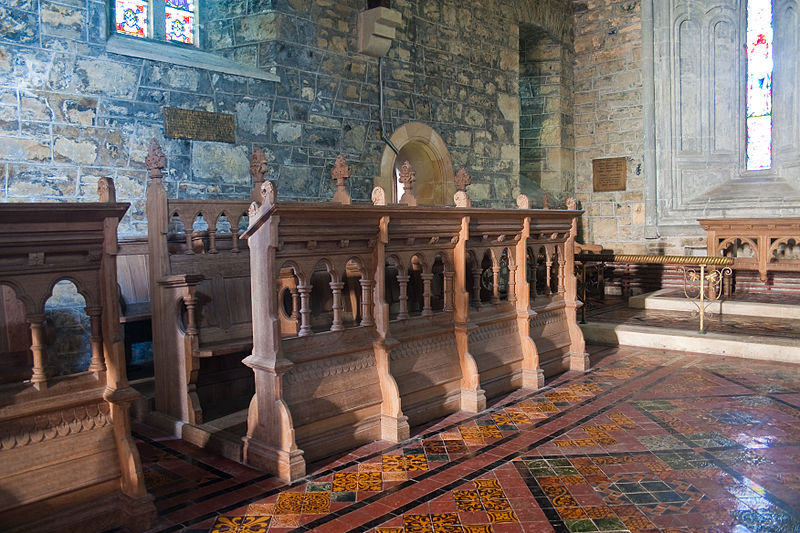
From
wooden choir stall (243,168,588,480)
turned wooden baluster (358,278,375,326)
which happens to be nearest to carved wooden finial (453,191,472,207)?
wooden choir stall (243,168,588,480)

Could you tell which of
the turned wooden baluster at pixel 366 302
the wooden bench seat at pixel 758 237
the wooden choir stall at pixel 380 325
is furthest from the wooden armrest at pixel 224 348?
the wooden bench seat at pixel 758 237

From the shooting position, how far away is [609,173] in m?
11.2

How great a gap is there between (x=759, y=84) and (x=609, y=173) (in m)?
2.50

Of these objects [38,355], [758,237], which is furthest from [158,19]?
[758,237]

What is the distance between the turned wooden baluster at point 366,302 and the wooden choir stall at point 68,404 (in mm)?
1367

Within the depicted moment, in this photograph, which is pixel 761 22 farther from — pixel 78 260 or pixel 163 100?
pixel 78 260

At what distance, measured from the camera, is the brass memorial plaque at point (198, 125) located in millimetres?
5762

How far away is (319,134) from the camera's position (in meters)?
7.06

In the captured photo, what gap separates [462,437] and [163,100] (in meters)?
3.85

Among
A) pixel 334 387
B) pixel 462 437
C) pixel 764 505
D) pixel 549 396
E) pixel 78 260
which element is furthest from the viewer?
pixel 549 396

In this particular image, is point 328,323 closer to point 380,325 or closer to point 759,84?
point 380,325

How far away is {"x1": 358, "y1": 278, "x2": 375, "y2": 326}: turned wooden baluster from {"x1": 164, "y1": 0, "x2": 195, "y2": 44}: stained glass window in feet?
13.4

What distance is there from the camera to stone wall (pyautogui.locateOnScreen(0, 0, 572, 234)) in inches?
196

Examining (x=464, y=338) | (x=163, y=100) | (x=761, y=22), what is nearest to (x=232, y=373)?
(x=464, y=338)
